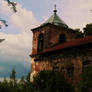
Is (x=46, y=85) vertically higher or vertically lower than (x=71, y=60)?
lower

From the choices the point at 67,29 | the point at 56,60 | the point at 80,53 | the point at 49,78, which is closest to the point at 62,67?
the point at 56,60

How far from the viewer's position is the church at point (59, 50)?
1977cm

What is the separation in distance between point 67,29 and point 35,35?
379 centimetres

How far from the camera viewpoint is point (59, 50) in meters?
22.1

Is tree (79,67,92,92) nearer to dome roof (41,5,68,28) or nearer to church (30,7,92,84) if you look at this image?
church (30,7,92,84)

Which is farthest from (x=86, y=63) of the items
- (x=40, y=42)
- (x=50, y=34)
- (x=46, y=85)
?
(x=40, y=42)

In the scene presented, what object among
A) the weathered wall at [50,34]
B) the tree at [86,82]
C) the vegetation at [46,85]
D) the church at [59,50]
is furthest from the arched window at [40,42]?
the tree at [86,82]

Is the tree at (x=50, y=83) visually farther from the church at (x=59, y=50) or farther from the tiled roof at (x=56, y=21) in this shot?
the tiled roof at (x=56, y=21)

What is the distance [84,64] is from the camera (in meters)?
19.5

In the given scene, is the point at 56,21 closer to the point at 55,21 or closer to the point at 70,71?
the point at 55,21

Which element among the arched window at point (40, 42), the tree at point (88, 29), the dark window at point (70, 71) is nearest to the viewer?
the dark window at point (70, 71)

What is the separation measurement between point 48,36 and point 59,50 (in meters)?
4.81

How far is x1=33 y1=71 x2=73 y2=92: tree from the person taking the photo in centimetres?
1666

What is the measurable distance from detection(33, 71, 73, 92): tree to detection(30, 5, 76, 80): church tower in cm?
804
